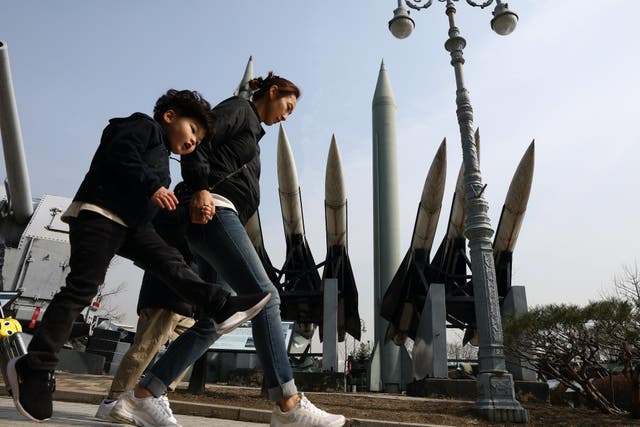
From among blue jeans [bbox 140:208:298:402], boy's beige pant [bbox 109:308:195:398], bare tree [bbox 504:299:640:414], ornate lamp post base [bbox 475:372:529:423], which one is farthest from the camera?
bare tree [bbox 504:299:640:414]

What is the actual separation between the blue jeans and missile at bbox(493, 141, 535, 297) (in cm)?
1446

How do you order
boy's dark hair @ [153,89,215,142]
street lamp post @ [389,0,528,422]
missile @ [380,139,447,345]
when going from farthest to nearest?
missile @ [380,139,447,345] → street lamp post @ [389,0,528,422] → boy's dark hair @ [153,89,215,142]

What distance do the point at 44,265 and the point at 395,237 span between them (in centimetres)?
1194

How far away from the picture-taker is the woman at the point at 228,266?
225cm

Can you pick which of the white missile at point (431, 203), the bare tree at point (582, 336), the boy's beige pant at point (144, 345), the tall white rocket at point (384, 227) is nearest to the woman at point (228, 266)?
the boy's beige pant at point (144, 345)

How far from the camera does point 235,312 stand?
2.10 m

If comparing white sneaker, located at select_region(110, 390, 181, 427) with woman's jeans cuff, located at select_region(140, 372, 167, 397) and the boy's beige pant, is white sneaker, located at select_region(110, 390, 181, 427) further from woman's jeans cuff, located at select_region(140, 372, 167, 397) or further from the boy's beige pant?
the boy's beige pant

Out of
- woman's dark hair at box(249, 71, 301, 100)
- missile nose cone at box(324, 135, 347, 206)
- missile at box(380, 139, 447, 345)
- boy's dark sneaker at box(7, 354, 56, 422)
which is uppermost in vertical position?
missile nose cone at box(324, 135, 347, 206)

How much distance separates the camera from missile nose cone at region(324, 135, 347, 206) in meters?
16.4

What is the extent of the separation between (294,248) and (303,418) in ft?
52.9

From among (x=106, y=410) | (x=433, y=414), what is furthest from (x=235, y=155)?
(x=433, y=414)

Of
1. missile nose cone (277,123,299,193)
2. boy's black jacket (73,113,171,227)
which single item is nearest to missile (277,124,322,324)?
missile nose cone (277,123,299,193)

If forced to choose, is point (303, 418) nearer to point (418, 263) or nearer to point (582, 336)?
point (582, 336)

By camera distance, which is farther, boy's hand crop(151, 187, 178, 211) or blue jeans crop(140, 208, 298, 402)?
blue jeans crop(140, 208, 298, 402)
